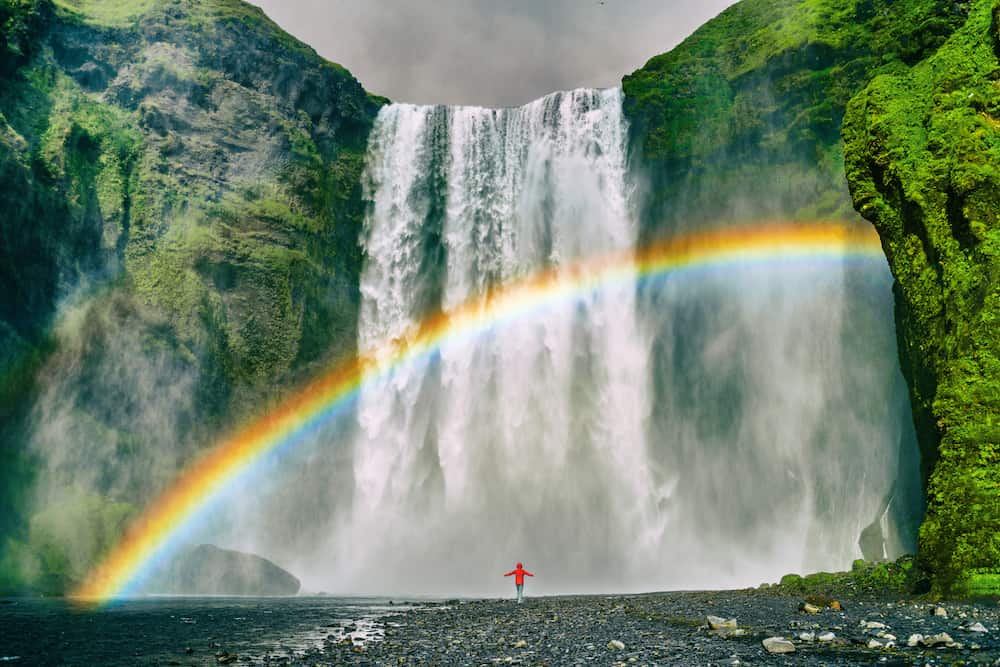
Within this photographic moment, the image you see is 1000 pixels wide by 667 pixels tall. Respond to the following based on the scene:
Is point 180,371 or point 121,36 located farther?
point 121,36

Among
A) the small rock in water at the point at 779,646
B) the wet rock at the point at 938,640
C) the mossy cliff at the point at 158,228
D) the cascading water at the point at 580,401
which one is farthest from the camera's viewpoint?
the cascading water at the point at 580,401

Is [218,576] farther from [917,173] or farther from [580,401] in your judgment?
[917,173]

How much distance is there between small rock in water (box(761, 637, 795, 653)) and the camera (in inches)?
438

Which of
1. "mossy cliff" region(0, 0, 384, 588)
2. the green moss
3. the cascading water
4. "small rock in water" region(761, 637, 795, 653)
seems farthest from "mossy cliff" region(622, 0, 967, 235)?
"small rock in water" region(761, 637, 795, 653)

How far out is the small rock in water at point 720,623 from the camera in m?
14.2

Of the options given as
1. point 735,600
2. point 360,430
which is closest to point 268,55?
point 360,430

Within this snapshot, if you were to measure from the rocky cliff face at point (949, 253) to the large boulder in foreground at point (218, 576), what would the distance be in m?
27.5

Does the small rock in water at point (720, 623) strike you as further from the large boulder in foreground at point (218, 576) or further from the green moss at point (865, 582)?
the large boulder in foreground at point (218, 576)

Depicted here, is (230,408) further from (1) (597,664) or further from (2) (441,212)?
(1) (597,664)

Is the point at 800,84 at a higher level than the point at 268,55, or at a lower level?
lower

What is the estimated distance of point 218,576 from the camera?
3525 centimetres

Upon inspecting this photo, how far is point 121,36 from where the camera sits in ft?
141

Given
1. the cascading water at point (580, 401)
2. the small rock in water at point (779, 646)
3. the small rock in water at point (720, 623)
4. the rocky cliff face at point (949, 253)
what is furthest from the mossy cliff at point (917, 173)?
the small rock in water at point (779, 646)

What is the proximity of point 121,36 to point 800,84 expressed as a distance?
36073mm
